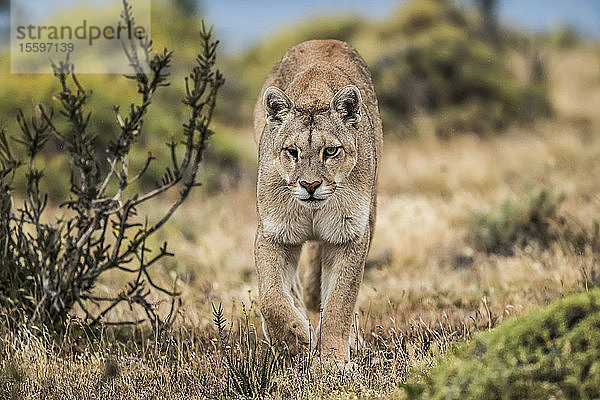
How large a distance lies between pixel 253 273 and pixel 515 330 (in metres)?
5.82

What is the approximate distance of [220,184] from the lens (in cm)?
1598

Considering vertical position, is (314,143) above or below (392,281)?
above

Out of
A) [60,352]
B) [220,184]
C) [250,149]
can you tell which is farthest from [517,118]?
[60,352]

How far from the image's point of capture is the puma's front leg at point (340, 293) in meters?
6.13

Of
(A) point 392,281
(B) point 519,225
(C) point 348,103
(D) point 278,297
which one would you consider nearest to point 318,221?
(D) point 278,297

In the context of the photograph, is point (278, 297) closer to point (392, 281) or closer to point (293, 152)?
point (293, 152)

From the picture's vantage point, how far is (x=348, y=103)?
6.17 meters

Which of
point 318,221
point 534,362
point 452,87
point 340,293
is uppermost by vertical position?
point 452,87

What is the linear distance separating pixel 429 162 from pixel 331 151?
32.9ft

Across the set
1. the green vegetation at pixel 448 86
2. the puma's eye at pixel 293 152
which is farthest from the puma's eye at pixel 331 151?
the green vegetation at pixel 448 86

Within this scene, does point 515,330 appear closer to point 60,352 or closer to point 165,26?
point 60,352

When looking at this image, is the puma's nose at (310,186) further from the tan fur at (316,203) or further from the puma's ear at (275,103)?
the puma's ear at (275,103)
